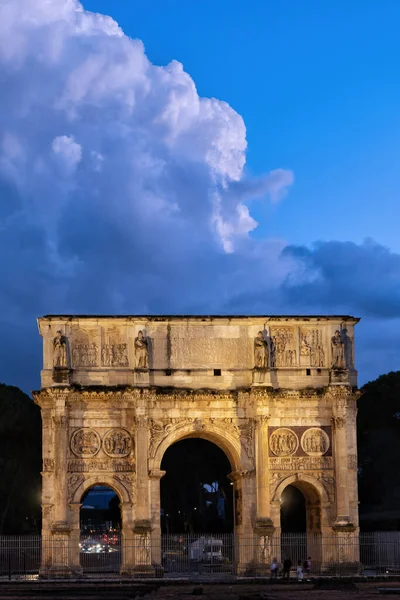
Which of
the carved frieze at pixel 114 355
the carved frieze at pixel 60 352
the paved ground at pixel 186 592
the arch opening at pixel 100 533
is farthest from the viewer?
the arch opening at pixel 100 533

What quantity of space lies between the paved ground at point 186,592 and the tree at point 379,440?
23.4 meters

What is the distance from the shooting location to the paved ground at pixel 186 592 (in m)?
28.0

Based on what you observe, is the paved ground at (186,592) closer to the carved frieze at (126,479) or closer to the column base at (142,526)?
the column base at (142,526)

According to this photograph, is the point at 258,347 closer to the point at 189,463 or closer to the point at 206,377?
the point at 206,377

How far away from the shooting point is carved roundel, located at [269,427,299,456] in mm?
39219

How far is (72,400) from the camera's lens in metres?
38.7

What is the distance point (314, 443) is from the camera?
→ 39.4 metres

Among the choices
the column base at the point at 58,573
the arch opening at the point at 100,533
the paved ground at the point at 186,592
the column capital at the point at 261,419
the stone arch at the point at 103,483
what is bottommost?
the paved ground at the point at 186,592

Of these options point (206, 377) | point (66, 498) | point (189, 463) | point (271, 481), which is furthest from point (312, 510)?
point (189, 463)

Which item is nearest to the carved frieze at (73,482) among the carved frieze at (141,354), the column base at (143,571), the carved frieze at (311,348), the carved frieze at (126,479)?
the carved frieze at (126,479)

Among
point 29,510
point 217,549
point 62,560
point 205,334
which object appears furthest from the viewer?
point 29,510

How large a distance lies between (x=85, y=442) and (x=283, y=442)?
23.5 ft

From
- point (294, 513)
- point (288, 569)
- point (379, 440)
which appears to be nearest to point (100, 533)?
point (294, 513)

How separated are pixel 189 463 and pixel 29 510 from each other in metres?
9.24
